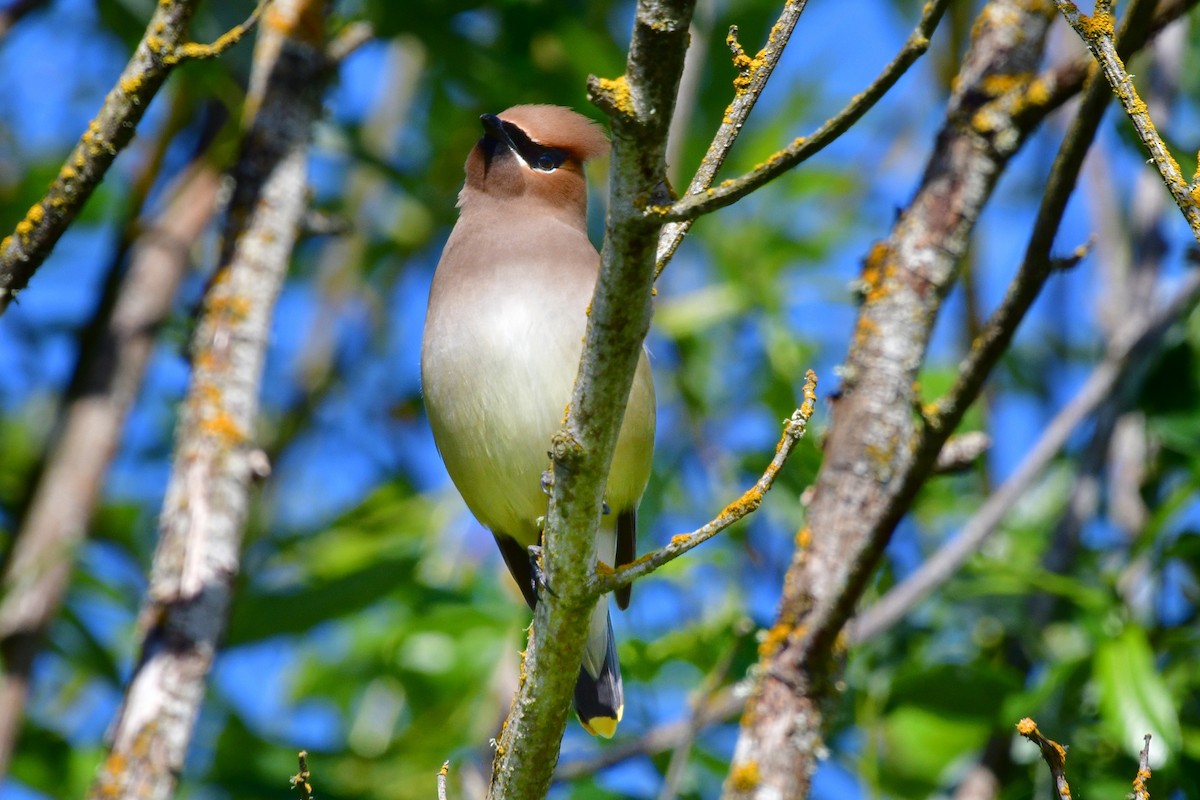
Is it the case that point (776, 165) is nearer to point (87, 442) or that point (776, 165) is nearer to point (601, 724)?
point (601, 724)

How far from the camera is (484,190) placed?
4766 mm

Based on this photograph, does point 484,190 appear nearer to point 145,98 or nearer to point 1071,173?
point 145,98

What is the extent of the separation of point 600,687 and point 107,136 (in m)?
2.23

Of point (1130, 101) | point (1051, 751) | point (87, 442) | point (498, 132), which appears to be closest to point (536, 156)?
point (498, 132)

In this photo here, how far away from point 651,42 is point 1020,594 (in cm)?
350

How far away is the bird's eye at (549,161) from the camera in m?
4.76

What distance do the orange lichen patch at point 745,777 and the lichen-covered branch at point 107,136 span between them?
6.99 ft

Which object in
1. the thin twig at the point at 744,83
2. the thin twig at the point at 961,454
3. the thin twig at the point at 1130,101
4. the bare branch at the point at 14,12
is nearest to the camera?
the thin twig at the point at 1130,101

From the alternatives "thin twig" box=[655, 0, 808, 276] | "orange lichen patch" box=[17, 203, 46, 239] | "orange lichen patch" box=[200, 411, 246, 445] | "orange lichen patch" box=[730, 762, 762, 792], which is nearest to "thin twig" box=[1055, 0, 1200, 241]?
"thin twig" box=[655, 0, 808, 276]

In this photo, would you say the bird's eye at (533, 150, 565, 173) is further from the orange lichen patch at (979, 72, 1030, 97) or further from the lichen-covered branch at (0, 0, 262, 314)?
the lichen-covered branch at (0, 0, 262, 314)

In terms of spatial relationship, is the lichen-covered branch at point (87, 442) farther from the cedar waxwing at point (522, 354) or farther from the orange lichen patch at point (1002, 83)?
the orange lichen patch at point (1002, 83)

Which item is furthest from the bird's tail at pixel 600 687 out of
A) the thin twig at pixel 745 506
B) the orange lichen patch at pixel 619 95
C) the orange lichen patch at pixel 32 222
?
the orange lichen patch at pixel 619 95

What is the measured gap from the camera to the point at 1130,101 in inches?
93.8

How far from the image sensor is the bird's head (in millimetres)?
4691
